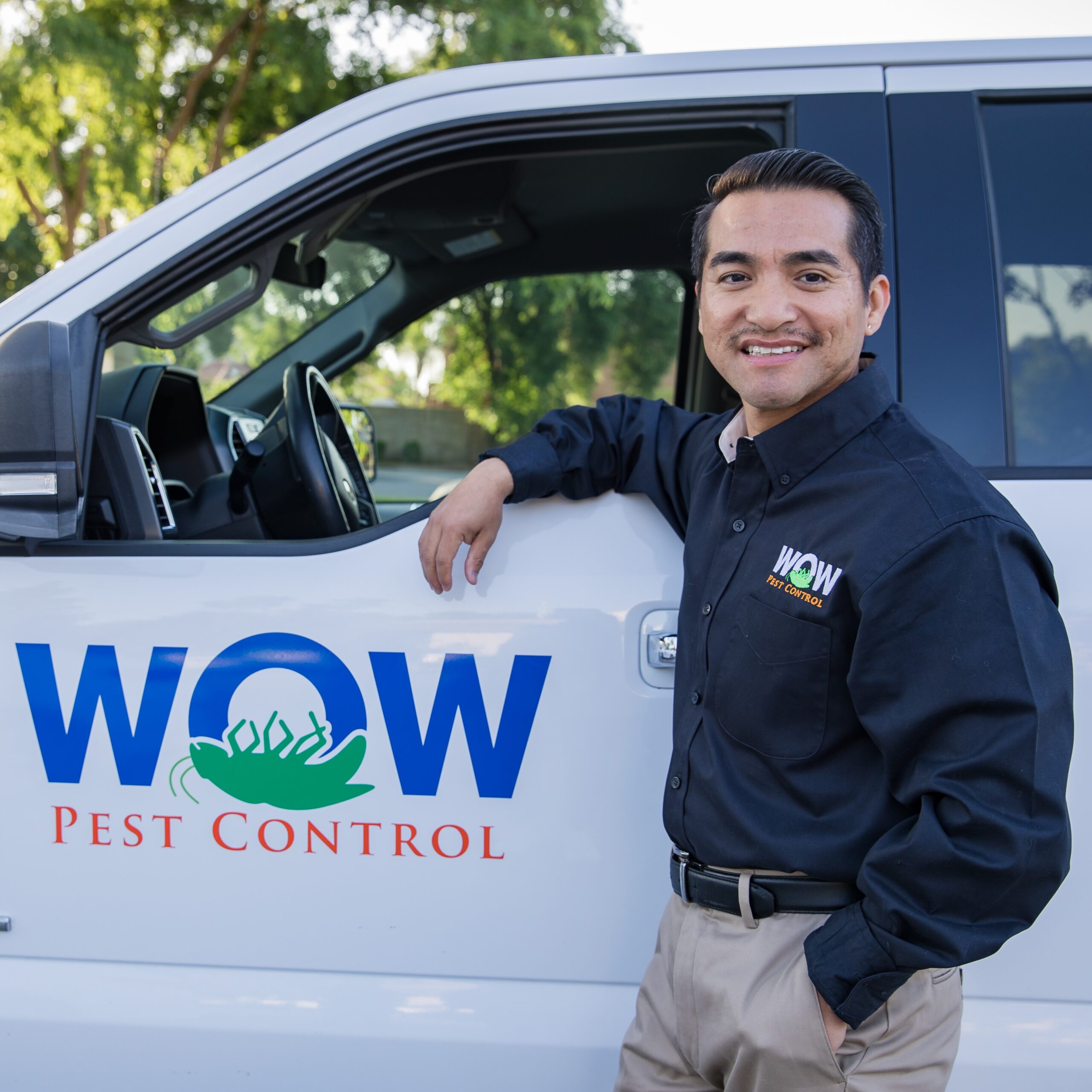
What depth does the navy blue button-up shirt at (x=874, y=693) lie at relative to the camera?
95cm

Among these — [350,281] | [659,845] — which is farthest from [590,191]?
[659,845]

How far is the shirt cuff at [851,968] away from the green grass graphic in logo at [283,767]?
61 cm

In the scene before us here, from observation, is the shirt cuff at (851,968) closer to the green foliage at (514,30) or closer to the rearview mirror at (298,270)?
the rearview mirror at (298,270)

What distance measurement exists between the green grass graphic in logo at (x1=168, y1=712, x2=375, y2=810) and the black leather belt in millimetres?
471

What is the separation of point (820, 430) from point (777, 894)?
496 millimetres

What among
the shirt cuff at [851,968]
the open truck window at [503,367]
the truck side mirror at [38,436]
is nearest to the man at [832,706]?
the shirt cuff at [851,968]

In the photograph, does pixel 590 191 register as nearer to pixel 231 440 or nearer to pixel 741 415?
pixel 231 440

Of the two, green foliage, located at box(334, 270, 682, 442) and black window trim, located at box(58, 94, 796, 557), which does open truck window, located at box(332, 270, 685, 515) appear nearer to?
green foliage, located at box(334, 270, 682, 442)

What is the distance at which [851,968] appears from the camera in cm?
98

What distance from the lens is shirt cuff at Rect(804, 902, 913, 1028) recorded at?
97 centimetres

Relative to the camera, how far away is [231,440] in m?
2.65

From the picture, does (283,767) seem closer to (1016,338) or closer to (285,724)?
(285,724)

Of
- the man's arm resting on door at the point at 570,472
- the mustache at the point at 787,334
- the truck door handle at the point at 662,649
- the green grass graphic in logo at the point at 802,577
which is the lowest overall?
the truck door handle at the point at 662,649

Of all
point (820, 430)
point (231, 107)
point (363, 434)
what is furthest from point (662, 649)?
point (231, 107)
